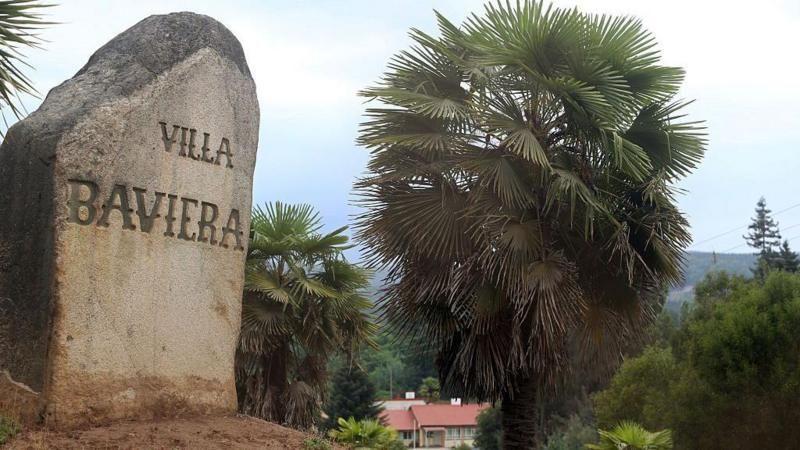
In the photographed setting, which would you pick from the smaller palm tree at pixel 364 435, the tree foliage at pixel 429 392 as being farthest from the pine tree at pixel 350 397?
the smaller palm tree at pixel 364 435

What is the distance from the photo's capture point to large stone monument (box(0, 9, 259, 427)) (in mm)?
7617

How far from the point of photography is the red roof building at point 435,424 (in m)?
68.2

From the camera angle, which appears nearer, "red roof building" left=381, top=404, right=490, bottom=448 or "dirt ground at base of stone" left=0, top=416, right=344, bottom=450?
"dirt ground at base of stone" left=0, top=416, right=344, bottom=450

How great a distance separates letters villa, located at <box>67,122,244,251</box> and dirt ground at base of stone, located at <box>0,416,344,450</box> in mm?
1581

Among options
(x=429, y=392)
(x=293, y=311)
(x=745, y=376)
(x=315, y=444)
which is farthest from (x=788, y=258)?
(x=315, y=444)

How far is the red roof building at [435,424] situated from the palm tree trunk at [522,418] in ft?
182

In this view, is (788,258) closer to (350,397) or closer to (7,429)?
(350,397)

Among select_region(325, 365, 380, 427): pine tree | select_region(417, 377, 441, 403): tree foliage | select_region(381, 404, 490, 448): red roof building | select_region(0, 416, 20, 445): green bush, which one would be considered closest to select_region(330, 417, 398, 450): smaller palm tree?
select_region(0, 416, 20, 445): green bush

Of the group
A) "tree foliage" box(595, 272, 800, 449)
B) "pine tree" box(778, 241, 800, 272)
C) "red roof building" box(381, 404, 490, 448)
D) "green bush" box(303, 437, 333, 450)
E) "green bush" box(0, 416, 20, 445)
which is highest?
"pine tree" box(778, 241, 800, 272)

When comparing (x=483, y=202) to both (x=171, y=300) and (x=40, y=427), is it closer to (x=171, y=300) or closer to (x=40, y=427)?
(x=171, y=300)

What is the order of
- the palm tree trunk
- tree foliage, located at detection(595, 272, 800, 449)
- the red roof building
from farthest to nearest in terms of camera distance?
the red roof building, tree foliage, located at detection(595, 272, 800, 449), the palm tree trunk

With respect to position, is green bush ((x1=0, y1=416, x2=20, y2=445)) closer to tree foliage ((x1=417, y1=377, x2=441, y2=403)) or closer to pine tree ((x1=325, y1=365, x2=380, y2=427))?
pine tree ((x1=325, y1=365, x2=380, y2=427))

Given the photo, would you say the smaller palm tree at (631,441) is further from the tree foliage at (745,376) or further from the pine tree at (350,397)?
the pine tree at (350,397)

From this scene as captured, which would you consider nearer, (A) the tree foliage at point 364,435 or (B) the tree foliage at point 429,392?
(A) the tree foliage at point 364,435
